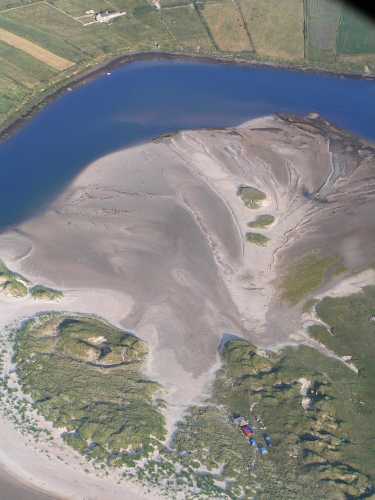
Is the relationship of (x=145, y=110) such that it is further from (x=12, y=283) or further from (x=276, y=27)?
(x=12, y=283)

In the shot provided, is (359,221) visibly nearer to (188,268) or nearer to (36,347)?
(188,268)

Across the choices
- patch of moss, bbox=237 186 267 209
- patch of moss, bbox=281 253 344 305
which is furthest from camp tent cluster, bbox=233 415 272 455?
patch of moss, bbox=237 186 267 209

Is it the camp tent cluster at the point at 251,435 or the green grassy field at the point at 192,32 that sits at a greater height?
the green grassy field at the point at 192,32

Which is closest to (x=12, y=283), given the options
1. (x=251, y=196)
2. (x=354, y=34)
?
(x=251, y=196)

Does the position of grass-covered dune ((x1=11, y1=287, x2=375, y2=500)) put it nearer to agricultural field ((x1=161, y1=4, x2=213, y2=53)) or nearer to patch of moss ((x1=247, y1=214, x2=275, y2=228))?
patch of moss ((x1=247, y1=214, x2=275, y2=228))

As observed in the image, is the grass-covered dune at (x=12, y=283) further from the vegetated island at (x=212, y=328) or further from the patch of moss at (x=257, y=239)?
the patch of moss at (x=257, y=239)

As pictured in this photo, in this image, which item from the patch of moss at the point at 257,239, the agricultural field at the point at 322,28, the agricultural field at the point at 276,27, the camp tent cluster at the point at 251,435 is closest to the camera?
the camp tent cluster at the point at 251,435

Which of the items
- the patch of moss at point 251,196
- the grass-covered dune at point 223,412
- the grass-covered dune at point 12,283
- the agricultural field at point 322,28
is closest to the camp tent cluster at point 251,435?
the grass-covered dune at point 223,412
